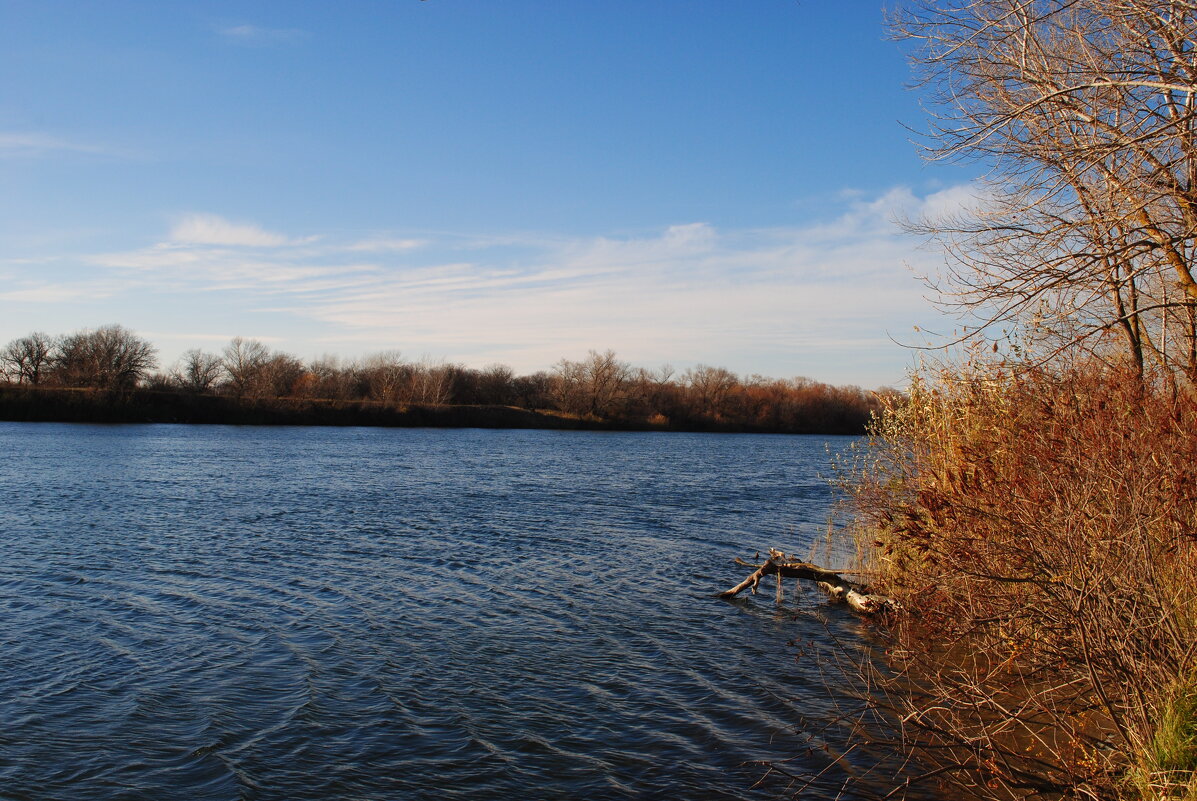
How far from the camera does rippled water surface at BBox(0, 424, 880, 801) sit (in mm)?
8219

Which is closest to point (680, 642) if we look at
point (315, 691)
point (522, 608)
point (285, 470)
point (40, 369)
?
point (522, 608)

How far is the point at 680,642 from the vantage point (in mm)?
12562

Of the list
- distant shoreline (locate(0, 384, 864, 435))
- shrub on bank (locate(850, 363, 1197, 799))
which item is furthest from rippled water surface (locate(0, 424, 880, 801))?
distant shoreline (locate(0, 384, 864, 435))

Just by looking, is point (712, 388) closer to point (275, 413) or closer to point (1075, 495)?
point (275, 413)

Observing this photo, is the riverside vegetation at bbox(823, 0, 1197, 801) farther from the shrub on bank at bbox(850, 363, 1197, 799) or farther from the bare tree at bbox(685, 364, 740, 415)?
the bare tree at bbox(685, 364, 740, 415)

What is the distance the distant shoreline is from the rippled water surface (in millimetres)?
55908

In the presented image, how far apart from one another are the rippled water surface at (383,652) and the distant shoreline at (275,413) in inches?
2201

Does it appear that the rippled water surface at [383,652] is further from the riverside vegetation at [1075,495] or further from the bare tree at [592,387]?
the bare tree at [592,387]

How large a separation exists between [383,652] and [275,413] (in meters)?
80.8

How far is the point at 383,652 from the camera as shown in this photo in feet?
38.7

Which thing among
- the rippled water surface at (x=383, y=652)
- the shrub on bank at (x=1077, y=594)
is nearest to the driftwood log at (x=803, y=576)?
the rippled water surface at (x=383, y=652)

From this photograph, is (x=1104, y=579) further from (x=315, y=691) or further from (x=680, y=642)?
(x=315, y=691)

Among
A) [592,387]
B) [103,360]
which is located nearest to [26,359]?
[103,360]

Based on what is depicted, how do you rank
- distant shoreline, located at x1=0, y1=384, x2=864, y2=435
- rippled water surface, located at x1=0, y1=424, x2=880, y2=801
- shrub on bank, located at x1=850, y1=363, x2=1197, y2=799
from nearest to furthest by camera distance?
1. shrub on bank, located at x1=850, y1=363, x2=1197, y2=799
2. rippled water surface, located at x1=0, y1=424, x2=880, y2=801
3. distant shoreline, located at x1=0, y1=384, x2=864, y2=435
